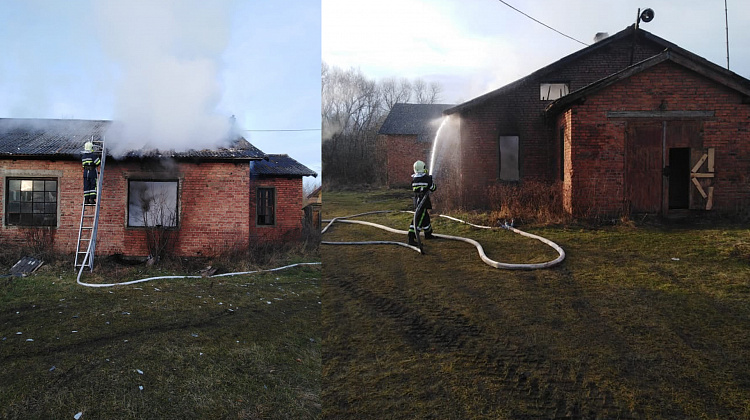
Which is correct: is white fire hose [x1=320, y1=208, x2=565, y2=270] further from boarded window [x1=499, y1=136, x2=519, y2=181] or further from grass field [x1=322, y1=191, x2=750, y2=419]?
boarded window [x1=499, y1=136, x2=519, y2=181]

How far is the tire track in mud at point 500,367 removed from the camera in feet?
5.00

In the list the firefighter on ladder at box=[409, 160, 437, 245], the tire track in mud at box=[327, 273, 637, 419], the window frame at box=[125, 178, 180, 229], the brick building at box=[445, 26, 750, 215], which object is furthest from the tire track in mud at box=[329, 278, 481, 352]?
the window frame at box=[125, 178, 180, 229]

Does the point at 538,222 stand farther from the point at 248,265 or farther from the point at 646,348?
the point at 248,265

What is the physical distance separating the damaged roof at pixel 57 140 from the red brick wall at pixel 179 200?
0.70ft

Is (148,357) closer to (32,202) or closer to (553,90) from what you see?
(32,202)

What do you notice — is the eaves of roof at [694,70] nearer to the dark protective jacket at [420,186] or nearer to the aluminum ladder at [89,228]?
the dark protective jacket at [420,186]

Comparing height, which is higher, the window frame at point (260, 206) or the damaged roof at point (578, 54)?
the damaged roof at point (578, 54)

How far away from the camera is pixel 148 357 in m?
2.11

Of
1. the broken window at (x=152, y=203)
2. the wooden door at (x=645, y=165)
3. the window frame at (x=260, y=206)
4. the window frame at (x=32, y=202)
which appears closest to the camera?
the wooden door at (x=645, y=165)

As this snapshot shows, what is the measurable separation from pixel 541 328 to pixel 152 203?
6.83 meters

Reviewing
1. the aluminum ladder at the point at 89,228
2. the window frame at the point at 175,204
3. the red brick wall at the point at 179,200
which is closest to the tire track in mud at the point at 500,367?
the aluminum ladder at the point at 89,228

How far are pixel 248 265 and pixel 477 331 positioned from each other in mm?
5424

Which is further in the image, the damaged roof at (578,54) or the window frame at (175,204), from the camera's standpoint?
the window frame at (175,204)

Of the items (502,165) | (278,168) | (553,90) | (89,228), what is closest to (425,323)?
(502,165)
